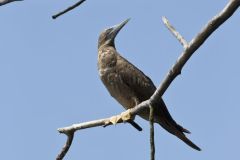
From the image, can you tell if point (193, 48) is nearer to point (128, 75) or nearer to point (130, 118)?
point (130, 118)

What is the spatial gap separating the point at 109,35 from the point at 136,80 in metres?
1.67

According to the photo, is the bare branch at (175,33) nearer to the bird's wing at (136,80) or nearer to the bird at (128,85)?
the bird at (128,85)

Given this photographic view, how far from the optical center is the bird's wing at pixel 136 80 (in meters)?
10.2

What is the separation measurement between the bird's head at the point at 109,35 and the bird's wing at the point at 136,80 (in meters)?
1.21

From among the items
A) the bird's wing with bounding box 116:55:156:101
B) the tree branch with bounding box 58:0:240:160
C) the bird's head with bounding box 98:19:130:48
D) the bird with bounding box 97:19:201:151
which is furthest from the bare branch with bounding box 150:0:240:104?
the bird's head with bounding box 98:19:130:48

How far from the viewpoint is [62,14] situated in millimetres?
5453

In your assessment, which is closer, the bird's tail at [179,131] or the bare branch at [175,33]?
the bare branch at [175,33]

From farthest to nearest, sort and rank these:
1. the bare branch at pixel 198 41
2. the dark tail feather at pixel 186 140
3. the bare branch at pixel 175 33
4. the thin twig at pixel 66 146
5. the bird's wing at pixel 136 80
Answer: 1. the bird's wing at pixel 136 80
2. the dark tail feather at pixel 186 140
3. the thin twig at pixel 66 146
4. the bare branch at pixel 175 33
5. the bare branch at pixel 198 41

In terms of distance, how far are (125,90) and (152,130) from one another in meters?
4.51

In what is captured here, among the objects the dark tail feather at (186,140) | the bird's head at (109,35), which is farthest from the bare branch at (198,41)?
the bird's head at (109,35)

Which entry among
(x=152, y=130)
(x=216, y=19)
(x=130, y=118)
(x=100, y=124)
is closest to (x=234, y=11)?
(x=216, y=19)

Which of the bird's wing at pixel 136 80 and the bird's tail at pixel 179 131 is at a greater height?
the bird's wing at pixel 136 80

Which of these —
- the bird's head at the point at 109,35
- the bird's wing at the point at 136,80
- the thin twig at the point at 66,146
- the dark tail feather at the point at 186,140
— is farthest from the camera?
the bird's head at the point at 109,35

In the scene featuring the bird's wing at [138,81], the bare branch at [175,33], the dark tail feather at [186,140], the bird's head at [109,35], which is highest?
the bare branch at [175,33]
